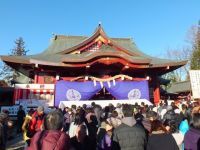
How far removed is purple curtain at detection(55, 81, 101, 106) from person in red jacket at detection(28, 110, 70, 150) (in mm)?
15648

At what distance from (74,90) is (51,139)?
1618 cm

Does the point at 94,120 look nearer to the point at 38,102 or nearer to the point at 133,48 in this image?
the point at 38,102

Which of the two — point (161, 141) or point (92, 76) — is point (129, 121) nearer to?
point (161, 141)

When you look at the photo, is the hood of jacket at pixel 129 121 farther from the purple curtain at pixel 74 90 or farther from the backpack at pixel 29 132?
the purple curtain at pixel 74 90

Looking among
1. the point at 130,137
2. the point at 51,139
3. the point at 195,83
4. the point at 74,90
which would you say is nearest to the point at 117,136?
the point at 130,137

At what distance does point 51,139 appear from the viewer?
12.9 feet

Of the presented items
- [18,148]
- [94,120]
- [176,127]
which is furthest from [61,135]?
[18,148]

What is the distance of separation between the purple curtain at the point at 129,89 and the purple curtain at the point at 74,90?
3.09 ft

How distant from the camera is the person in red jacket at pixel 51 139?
3926mm

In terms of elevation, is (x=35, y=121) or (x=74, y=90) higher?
(x=74, y=90)

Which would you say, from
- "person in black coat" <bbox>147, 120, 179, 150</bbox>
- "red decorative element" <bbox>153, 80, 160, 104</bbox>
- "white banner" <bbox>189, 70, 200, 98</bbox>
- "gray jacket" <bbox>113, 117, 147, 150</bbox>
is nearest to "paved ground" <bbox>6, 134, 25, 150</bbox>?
"gray jacket" <bbox>113, 117, 147, 150</bbox>

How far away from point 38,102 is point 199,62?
2222cm

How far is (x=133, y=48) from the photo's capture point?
2869 cm

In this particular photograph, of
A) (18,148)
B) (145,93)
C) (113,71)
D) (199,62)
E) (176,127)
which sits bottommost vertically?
(18,148)
